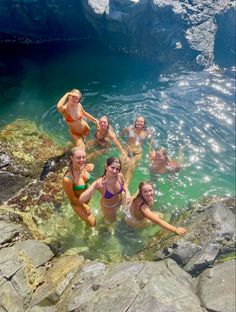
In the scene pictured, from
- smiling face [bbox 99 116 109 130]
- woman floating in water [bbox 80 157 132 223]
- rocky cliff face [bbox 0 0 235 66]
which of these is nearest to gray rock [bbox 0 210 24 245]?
woman floating in water [bbox 80 157 132 223]


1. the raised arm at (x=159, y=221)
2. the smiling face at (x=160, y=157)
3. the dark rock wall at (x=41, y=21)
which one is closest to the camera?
the raised arm at (x=159, y=221)

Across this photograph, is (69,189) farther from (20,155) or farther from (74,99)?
(74,99)

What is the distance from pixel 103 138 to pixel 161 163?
2.05 metres

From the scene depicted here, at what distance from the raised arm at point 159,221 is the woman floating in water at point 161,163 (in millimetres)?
3189

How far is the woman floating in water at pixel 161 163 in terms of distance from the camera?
1091cm

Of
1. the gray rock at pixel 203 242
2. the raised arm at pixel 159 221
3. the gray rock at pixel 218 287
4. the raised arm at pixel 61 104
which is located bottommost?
the gray rock at pixel 218 287

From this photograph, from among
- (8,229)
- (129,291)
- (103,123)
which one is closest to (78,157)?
(8,229)

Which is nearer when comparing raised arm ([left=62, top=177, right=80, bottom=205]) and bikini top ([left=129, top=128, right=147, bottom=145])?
raised arm ([left=62, top=177, right=80, bottom=205])

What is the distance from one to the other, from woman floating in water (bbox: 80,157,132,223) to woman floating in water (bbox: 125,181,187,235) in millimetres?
280

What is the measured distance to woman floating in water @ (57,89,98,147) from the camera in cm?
957

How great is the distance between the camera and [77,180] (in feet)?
26.1

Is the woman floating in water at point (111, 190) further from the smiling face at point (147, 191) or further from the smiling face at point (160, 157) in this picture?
the smiling face at point (160, 157)

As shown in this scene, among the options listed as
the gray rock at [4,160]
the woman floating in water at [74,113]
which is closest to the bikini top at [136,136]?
the woman floating in water at [74,113]

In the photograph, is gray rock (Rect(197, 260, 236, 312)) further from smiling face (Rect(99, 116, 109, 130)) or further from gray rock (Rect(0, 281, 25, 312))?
smiling face (Rect(99, 116, 109, 130))
